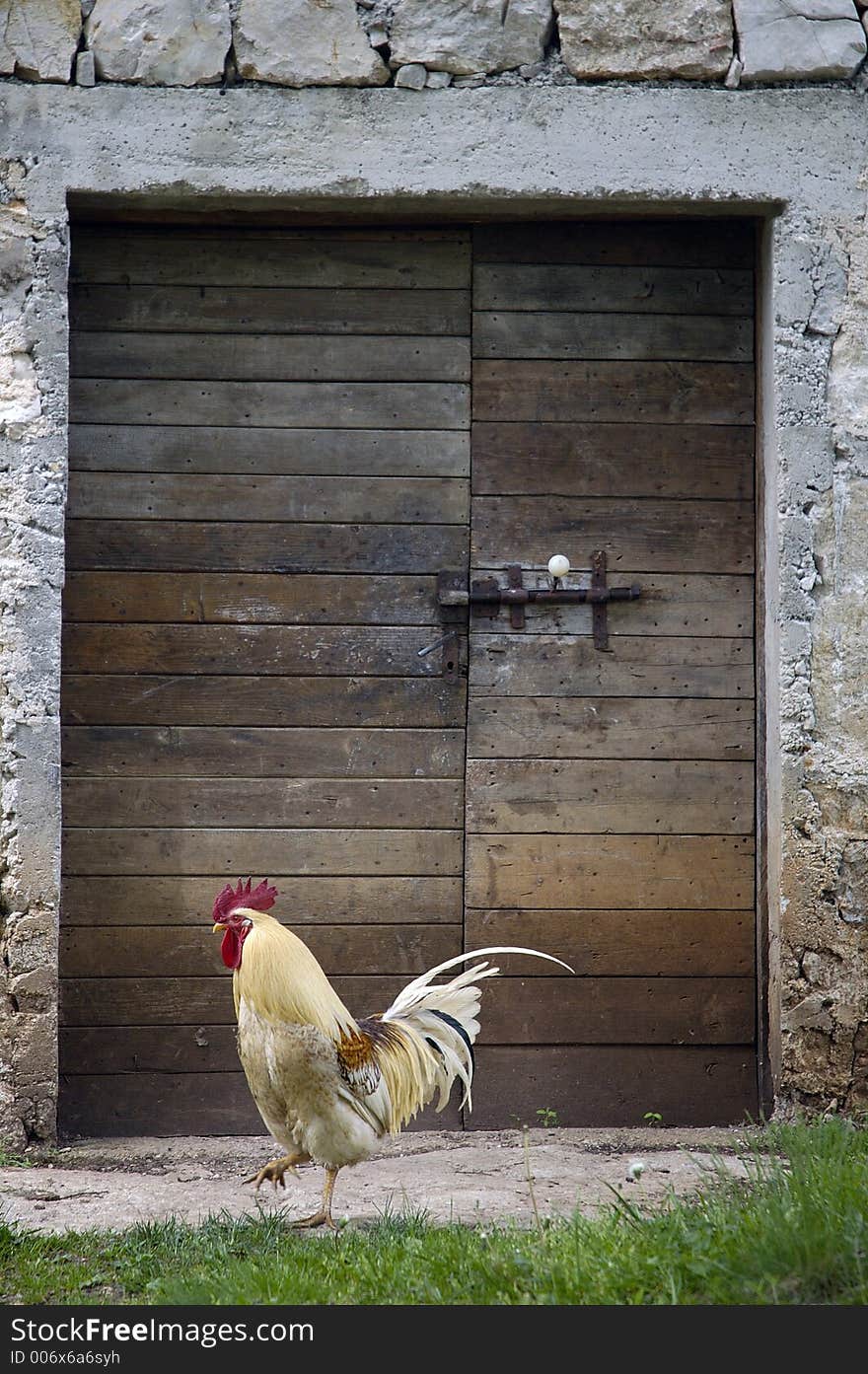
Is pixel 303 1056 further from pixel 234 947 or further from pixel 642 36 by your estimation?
pixel 642 36

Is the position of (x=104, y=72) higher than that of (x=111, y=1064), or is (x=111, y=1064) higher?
(x=104, y=72)

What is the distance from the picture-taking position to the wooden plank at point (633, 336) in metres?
4.76

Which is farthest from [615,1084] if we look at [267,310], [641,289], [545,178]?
[545,178]

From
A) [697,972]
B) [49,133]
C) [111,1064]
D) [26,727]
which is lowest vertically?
[111,1064]

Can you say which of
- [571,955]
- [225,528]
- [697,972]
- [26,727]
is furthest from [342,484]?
[697,972]

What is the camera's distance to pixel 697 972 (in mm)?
4660

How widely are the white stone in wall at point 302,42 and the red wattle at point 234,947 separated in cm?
286

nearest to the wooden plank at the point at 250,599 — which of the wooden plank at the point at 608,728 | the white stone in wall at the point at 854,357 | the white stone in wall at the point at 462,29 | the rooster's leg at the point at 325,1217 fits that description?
the wooden plank at the point at 608,728

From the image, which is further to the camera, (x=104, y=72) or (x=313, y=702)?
(x=313, y=702)

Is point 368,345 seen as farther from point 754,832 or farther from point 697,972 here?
point 697,972

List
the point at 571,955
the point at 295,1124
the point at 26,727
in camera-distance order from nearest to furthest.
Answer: the point at 295,1124 < the point at 26,727 < the point at 571,955

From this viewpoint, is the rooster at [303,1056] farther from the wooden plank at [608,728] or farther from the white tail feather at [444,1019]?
the wooden plank at [608,728]

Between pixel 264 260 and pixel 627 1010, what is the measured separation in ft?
9.88

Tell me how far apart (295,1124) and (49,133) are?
3.31m
